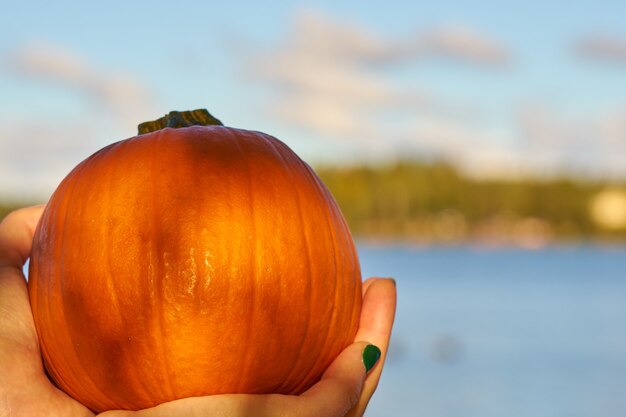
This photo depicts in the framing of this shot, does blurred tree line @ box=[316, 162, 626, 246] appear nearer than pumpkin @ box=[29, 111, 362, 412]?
No

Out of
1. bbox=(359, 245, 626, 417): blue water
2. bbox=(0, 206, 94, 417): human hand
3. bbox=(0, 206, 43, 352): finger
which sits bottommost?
bbox=(359, 245, 626, 417): blue water

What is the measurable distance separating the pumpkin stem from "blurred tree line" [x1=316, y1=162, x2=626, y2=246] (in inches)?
5162

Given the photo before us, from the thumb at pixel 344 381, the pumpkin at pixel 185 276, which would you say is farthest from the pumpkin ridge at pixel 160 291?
the thumb at pixel 344 381

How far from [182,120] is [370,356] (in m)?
0.97

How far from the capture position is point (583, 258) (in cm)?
13950

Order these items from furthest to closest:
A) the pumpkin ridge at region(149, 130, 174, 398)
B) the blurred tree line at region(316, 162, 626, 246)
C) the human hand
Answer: the blurred tree line at region(316, 162, 626, 246) < the human hand < the pumpkin ridge at region(149, 130, 174, 398)

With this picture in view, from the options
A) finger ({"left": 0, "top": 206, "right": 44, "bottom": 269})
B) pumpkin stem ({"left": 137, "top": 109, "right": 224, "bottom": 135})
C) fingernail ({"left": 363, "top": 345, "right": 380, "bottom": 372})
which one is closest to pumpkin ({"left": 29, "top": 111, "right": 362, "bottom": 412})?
fingernail ({"left": 363, "top": 345, "right": 380, "bottom": 372})

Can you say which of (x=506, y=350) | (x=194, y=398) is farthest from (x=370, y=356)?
(x=506, y=350)

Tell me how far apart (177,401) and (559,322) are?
2115 inches

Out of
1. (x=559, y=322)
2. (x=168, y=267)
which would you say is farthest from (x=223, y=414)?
(x=559, y=322)

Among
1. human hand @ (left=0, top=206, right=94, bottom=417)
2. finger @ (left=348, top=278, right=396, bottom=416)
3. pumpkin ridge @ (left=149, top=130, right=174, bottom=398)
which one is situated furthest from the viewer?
finger @ (left=348, top=278, right=396, bottom=416)

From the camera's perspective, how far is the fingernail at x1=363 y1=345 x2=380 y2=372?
9.43 ft

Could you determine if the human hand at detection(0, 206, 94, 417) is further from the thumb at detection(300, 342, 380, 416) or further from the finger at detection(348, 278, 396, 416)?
the finger at detection(348, 278, 396, 416)

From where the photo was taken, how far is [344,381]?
2744 millimetres
